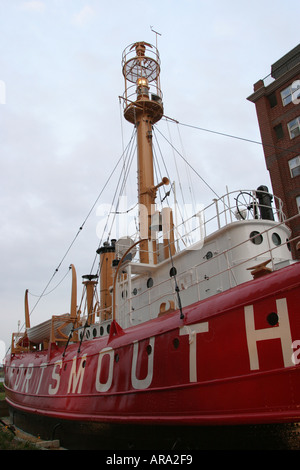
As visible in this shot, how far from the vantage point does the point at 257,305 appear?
5.64 m

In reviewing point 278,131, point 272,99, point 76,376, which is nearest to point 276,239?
point 76,376

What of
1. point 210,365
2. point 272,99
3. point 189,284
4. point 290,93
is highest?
point 272,99

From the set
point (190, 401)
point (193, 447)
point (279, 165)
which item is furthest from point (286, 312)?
point (279, 165)

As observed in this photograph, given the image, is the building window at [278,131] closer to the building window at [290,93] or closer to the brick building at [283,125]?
the brick building at [283,125]

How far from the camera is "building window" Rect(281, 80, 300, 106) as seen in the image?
22953 millimetres

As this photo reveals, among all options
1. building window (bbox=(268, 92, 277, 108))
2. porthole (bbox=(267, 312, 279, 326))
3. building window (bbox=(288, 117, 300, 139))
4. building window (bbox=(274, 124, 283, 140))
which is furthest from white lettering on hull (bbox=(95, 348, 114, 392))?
building window (bbox=(268, 92, 277, 108))

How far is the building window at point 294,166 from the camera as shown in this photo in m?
21.9

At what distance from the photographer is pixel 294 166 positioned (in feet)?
72.6

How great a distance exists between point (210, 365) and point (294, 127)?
20412 mm

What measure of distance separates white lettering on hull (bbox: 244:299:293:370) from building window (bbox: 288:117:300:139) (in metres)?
19.7

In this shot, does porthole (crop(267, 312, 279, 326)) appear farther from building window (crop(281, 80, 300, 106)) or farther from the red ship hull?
building window (crop(281, 80, 300, 106))

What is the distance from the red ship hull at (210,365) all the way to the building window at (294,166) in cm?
1681

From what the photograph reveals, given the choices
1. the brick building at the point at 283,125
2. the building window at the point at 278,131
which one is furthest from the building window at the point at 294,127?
the building window at the point at 278,131

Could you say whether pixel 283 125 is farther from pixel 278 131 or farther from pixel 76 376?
pixel 76 376
